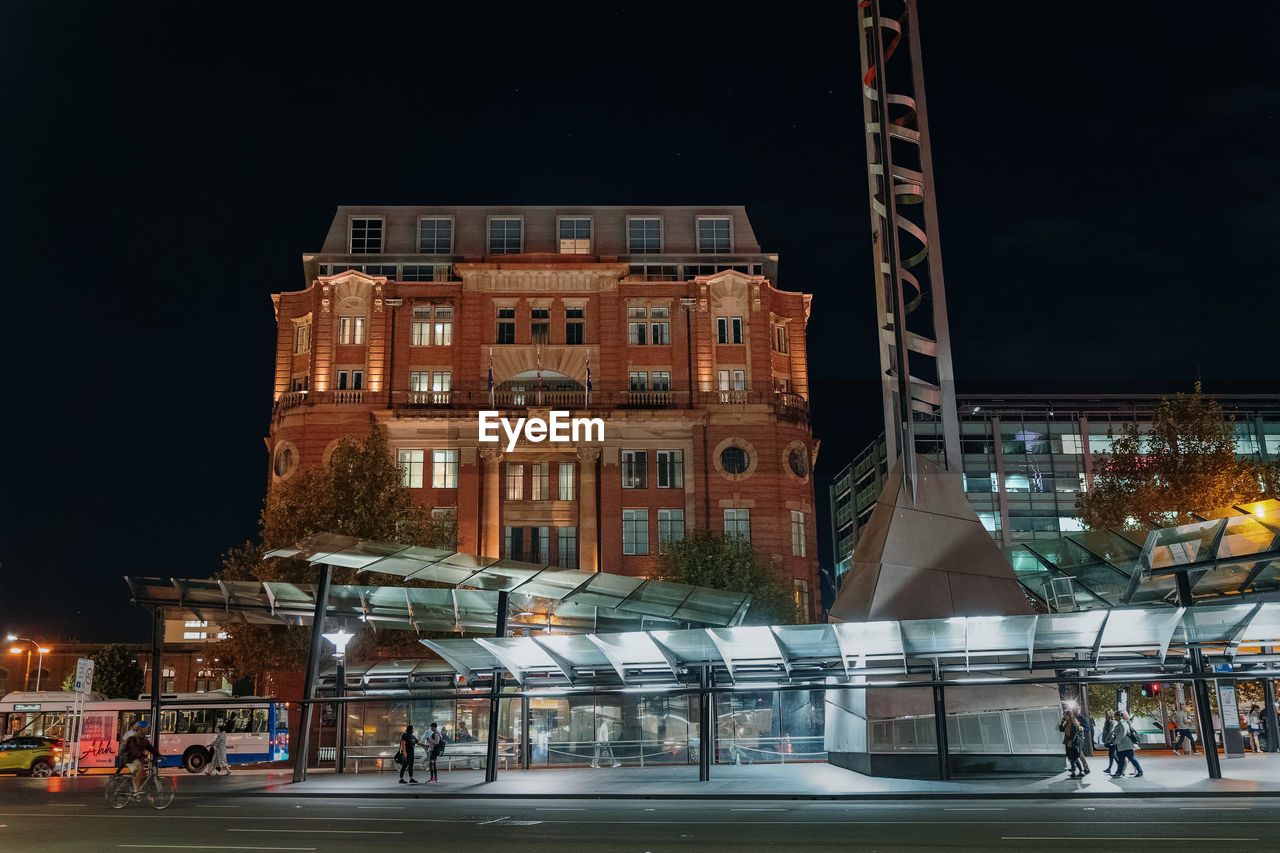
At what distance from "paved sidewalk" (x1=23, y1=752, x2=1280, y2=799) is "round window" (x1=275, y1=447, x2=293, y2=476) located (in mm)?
34283

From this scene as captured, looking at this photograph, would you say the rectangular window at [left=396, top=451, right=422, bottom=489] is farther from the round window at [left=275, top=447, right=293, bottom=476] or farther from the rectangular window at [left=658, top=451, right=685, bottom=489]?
the rectangular window at [left=658, top=451, right=685, bottom=489]

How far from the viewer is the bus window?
4822 centimetres

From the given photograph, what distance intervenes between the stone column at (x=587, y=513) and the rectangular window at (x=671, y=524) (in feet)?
13.1

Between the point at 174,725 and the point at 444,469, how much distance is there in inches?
1009

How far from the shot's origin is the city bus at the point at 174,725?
47.2m

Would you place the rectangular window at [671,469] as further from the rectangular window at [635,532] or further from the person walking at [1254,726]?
the person walking at [1254,726]

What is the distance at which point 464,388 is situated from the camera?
71.8m

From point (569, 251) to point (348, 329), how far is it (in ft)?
52.4

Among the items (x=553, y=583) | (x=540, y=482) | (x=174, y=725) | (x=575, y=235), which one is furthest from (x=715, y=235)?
(x=553, y=583)

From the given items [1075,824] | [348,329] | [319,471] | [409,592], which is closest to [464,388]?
[348,329]

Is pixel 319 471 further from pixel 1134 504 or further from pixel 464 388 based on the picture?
pixel 1134 504

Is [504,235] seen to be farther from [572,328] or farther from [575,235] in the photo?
[572,328]

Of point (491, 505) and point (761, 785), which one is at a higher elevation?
point (491, 505)

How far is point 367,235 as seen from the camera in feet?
255
